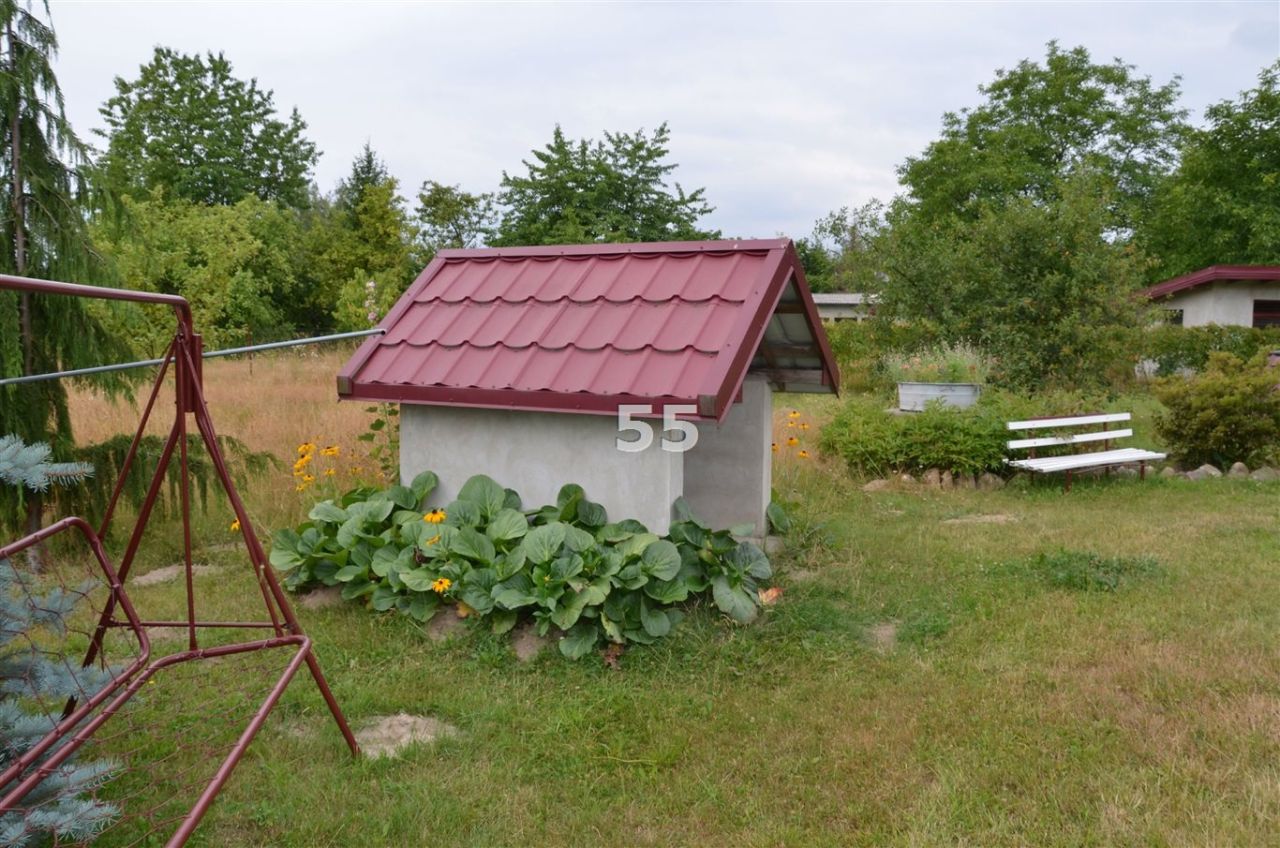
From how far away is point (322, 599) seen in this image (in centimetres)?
497

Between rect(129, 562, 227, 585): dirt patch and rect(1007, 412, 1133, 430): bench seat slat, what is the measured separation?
7.10 metres

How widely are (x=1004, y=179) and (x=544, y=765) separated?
32.0 metres

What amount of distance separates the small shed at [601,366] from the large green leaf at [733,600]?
1.32 feet

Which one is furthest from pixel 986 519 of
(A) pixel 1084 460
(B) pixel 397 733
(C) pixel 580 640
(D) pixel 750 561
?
(B) pixel 397 733

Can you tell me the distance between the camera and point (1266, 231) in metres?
25.9

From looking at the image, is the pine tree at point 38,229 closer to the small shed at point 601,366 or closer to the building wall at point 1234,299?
the small shed at point 601,366

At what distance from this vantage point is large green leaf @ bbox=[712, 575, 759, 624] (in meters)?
4.44

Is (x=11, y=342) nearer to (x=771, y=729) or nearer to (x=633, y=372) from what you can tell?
(x=633, y=372)

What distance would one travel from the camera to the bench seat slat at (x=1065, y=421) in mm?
8938

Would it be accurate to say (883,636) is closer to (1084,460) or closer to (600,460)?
(600,460)

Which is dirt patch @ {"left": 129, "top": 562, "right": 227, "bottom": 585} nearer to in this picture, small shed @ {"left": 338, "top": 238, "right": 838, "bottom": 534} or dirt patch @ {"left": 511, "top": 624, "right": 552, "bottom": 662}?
small shed @ {"left": 338, "top": 238, "right": 838, "bottom": 534}

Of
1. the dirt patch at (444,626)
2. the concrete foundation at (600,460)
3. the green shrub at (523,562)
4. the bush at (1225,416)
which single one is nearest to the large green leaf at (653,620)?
the green shrub at (523,562)

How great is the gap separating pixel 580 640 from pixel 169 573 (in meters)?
3.12

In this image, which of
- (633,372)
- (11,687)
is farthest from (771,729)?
(11,687)
